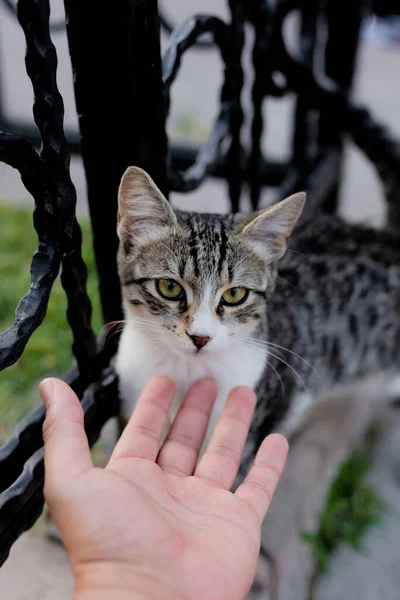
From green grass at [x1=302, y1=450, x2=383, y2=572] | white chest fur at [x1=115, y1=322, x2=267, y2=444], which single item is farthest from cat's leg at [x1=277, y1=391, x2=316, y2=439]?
white chest fur at [x1=115, y1=322, x2=267, y2=444]

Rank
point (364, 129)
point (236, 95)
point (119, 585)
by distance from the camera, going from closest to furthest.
Answer: 1. point (119, 585)
2. point (236, 95)
3. point (364, 129)

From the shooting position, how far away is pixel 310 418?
7.57 feet

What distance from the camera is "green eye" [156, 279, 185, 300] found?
140cm

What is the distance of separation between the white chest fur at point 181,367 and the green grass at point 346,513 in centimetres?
62

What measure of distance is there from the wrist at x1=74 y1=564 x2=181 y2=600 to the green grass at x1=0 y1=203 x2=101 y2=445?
107 cm

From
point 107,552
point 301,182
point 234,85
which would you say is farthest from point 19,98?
point 107,552

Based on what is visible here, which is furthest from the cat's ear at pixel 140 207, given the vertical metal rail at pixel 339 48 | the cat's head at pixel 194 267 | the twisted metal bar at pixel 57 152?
the vertical metal rail at pixel 339 48

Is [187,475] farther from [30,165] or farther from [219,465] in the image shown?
[30,165]

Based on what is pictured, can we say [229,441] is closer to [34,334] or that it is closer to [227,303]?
[227,303]

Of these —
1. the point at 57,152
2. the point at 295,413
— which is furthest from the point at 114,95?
the point at 295,413

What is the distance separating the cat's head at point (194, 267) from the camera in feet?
4.47

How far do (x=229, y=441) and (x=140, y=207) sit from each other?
60 centimetres

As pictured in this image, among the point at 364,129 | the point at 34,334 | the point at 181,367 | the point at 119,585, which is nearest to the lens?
the point at 119,585

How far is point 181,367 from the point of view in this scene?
61.0 inches
